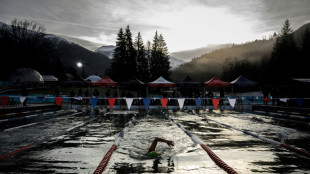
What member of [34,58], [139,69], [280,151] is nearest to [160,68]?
[139,69]

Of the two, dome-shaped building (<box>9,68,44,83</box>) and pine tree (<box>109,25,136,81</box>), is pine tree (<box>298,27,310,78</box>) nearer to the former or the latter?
pine tree (<box>109,25,136,81</box>)

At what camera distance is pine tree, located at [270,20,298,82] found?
2788 inches

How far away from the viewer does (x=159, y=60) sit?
215ft

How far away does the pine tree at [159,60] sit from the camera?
6456 cm

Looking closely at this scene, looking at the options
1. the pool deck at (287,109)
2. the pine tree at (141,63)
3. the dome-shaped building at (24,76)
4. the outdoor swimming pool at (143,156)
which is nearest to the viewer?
the outdoor swimming pool at (143,156)

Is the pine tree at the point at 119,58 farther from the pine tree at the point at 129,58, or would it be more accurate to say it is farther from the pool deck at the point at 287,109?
the pool deck at the point at 287,109

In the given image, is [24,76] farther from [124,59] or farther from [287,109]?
[287,109]

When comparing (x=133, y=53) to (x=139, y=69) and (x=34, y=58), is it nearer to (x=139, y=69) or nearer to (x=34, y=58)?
(x=139, y=69)

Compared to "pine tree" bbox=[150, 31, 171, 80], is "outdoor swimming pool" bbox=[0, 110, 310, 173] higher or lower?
lower

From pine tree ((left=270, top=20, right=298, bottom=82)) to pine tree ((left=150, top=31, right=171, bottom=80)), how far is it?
1423 inches

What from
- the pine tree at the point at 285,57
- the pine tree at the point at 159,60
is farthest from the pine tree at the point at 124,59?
the pine tree at the point at 285,57

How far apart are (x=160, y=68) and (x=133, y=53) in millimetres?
8851

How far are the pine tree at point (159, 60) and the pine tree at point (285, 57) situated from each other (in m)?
36.1

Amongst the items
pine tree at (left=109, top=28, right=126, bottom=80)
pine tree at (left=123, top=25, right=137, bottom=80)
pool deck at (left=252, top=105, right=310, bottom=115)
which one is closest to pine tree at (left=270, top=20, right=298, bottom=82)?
pine tree at (left=123, top=25, right=137, bottom=80)
